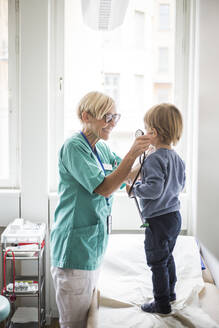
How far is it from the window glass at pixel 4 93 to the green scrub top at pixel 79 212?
1239 mm

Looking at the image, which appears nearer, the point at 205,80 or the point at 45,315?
the point at 205,80

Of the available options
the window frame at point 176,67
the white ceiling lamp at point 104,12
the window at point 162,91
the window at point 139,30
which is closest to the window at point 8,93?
the window frame at point 176,67

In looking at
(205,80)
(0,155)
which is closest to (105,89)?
(0,155)

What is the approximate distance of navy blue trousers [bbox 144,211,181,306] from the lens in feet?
4.32

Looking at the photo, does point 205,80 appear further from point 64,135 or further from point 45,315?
point 45,315

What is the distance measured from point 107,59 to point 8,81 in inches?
31.4

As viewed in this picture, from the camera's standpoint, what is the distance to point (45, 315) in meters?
2.32

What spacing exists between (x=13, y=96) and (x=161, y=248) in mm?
1721

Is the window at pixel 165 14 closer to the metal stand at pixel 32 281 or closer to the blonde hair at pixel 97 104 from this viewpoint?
the blonde hair at pixel 97 104

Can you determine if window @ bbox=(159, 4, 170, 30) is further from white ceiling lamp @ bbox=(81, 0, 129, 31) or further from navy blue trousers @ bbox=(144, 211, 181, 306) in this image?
navy blue trousers @ bbox=(144, 211, 181, 306)

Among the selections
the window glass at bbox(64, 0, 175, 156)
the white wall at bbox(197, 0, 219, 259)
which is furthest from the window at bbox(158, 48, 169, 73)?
the white wall at bbox(197, 0, 219, 259)

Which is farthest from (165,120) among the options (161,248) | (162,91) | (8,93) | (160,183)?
(8,93)

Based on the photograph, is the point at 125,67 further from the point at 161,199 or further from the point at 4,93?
the point at 161,199

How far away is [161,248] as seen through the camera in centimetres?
132
